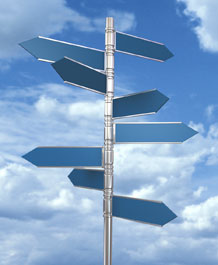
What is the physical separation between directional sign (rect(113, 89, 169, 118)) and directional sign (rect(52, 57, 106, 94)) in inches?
12.2

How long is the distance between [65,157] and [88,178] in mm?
621

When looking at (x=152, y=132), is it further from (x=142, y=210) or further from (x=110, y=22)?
(x=110, y=22)

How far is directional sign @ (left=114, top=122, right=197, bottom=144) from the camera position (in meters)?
5.07

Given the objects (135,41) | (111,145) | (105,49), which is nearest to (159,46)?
(135,41)

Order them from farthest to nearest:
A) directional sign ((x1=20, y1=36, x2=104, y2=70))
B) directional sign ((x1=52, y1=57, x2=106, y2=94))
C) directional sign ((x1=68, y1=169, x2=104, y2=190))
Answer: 1. directional sign ((x1=68, y1=169, x2=104, y2=190))
2. directional sign ((x1=20, y1=36, x2=104, y2=70))
3. directional sign ((x1=52, y1=57, x2=106, y2=94))

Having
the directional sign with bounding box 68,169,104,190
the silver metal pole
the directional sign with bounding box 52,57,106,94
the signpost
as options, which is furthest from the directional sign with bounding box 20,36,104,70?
the directional sign with bounding box 68,169,104,190

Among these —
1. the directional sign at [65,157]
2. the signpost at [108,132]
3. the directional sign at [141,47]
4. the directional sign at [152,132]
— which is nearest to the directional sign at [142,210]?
the signpost at [108,132]

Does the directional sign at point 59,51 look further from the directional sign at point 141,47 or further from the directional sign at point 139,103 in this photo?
the directional sign at point 139,103

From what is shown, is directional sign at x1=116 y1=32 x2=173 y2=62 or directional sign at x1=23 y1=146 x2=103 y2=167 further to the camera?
directional sign at x1=116 y1=32 x2=173 y2=62

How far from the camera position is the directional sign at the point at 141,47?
18.2ft

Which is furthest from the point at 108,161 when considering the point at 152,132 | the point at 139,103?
the point at 139,103

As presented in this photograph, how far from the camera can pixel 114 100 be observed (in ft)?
17.4

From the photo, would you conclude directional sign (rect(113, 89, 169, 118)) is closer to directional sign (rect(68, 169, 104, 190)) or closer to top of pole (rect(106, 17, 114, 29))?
directional sign (rect(68, 169, 104, 190))

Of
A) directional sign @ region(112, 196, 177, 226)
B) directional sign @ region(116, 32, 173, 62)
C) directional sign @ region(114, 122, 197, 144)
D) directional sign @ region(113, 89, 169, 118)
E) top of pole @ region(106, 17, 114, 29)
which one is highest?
top of pole @ region(106, 17, 114, 29)
